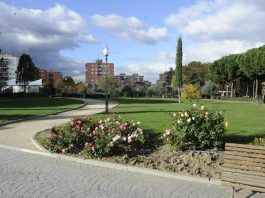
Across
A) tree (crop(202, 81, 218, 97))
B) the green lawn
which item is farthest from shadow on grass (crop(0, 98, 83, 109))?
tree (crop(202, 81, 218, 97))

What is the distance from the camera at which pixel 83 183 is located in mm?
8789

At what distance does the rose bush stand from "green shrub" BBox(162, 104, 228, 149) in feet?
4.11

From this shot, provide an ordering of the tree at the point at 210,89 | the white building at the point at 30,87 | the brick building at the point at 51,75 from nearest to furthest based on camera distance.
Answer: the white building at the point at 30,87, the tree at the point at 210,89, the brick building at the point at 51,75

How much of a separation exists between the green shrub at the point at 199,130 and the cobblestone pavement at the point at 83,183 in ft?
6.02

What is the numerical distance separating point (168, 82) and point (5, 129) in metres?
110

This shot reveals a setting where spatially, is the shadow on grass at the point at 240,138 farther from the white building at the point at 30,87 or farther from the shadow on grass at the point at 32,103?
the white building at the point at 30,87

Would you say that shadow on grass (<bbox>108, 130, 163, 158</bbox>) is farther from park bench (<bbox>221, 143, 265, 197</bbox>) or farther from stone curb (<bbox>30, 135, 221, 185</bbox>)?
park bench (<bbox>221, 143, 265, 197</bbox>)

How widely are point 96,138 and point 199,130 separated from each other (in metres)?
2.75

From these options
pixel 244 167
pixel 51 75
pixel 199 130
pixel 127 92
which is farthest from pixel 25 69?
pixel 51 75

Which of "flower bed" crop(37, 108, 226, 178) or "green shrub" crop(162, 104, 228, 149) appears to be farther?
"green shrub" crop(162, 104, 228, 149)

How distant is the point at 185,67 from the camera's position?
390 ft

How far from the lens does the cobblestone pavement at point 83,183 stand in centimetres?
796

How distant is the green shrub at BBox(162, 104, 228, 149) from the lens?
1078 cm

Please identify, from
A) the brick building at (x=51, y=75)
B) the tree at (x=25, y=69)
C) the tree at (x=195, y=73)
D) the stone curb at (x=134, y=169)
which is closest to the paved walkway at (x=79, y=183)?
the stone curb at (x=134, y=169)
